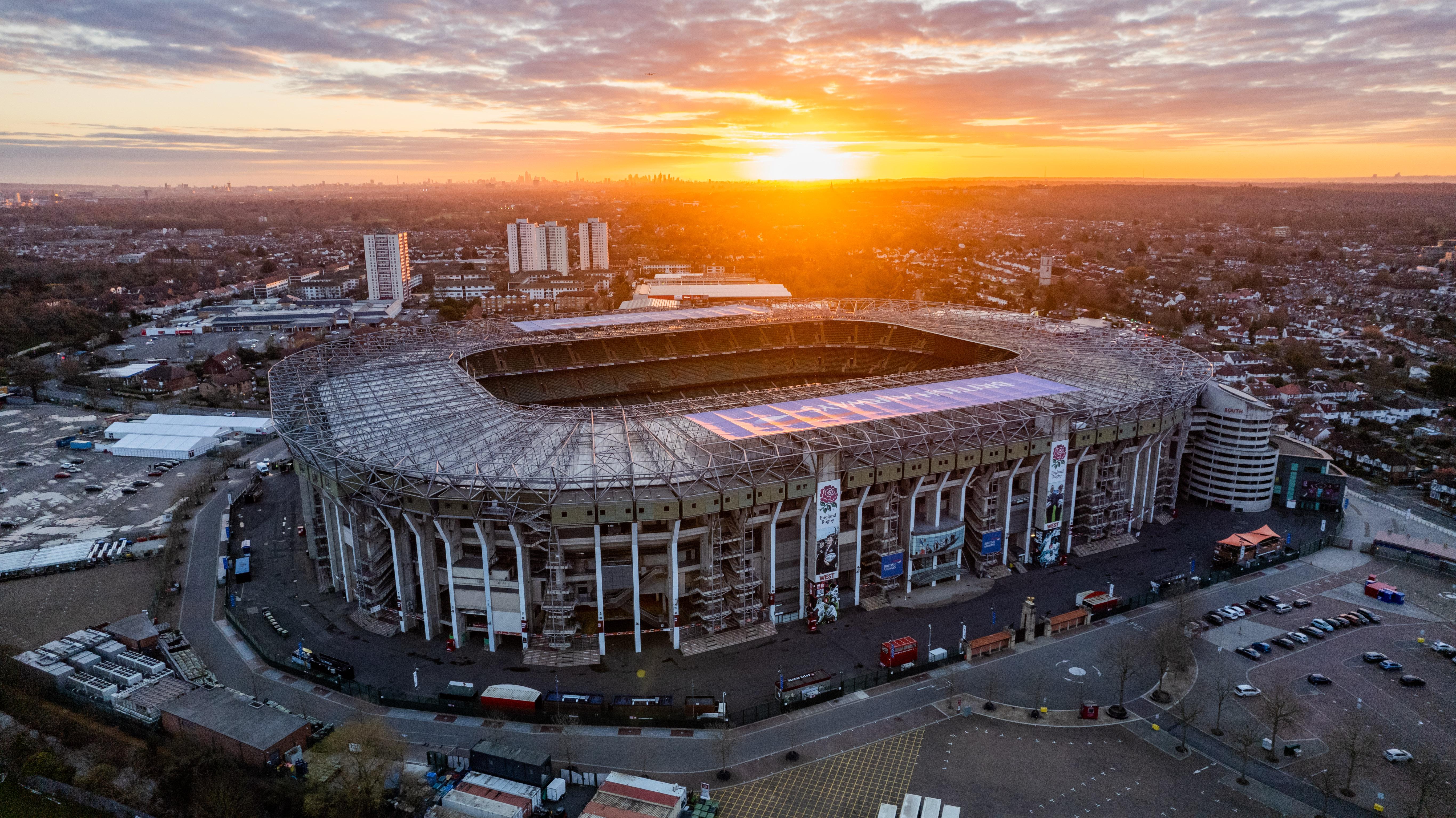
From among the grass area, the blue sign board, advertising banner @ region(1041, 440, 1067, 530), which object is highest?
advertising banner @ region(1041, 440, 1067, 530)

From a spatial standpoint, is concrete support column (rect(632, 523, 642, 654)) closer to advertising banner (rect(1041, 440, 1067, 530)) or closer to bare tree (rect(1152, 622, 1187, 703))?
bare tree (rect(1152, 622, 1187, 703))

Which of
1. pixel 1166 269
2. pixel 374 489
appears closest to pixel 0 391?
pixel 374 489

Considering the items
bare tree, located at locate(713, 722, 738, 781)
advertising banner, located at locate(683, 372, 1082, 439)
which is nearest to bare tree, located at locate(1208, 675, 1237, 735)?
advertising banner, located at locate(683, 372, 1082, 439)

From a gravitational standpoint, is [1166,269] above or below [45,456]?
above

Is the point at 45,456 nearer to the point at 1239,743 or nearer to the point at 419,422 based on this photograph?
the point at 419,422

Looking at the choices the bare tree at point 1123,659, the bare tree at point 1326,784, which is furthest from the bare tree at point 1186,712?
the bare tree at point 1326,784

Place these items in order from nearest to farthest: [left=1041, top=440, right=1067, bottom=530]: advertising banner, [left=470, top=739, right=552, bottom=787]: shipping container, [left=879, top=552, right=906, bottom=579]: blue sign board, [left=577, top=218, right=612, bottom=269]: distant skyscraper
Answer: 1. [left=470, top=739, right=552, bottom=787]: shipping container
2. [left=879, top=552, right=906, bottom=579]: blue sign board
3. [left=1041, top=440, right=1067, bottom=530]: advertising banner
4. [left=577, top=218, right=612, bottom=269]: distant skyscraper

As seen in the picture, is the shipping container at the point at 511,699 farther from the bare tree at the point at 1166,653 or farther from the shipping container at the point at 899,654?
the bare tree at the point at 1166,653
